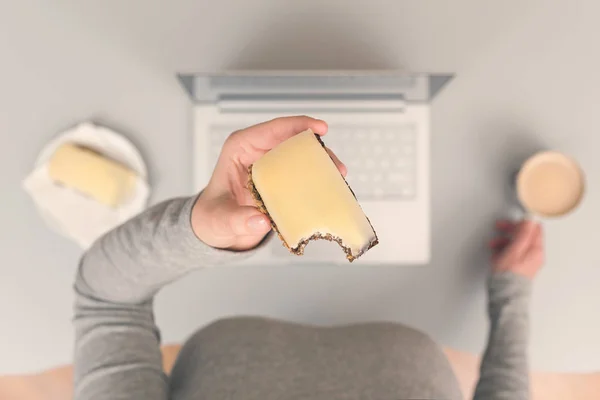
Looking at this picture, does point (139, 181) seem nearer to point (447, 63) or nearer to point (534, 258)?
point (447, 63)

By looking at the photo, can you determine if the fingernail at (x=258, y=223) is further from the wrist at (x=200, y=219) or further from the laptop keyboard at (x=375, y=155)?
the laptop keyboard at (x=375, y=155)

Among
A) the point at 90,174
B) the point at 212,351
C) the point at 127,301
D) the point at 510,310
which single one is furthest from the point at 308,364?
the point at 90,174

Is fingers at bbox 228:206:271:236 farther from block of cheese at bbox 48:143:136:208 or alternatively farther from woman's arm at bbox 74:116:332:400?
block of cheese at bbox 48:143:136:208

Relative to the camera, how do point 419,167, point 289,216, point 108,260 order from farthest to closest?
point 419,167 → point 108,260 → point 289,216

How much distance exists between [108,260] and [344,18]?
52 centimetres

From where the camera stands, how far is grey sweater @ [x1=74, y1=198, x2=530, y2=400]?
59cm

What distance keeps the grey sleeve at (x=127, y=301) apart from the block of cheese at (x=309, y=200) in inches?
5.1

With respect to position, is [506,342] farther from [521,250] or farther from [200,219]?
[200,219]

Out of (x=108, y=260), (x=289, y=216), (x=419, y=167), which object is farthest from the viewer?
(x=419, y=167)

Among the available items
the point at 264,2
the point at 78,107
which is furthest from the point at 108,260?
the point at 264,2

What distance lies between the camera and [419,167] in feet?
2.77

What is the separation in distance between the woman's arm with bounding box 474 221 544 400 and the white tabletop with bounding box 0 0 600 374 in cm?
4

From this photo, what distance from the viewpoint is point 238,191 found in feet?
1.74

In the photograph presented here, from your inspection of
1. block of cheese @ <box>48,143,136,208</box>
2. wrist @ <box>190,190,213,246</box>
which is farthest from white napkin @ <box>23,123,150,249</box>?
wrist @ <box>190,190,213,246</box>
